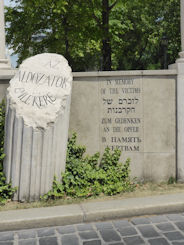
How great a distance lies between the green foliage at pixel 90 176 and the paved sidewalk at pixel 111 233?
90 centimetres

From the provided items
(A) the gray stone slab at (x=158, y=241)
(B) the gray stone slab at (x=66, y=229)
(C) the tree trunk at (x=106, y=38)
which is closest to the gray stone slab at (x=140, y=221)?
(A) the gray stone slab at (x=158, y=241)

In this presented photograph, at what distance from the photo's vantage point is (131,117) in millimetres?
6164

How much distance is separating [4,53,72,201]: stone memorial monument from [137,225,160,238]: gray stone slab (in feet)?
5.52

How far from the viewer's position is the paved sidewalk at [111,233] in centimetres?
387

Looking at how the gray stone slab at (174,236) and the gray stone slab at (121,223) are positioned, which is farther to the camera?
the gray stone slab at (121,223)

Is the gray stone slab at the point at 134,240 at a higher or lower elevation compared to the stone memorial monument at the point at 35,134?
→ lower

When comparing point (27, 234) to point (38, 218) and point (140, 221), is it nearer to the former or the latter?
point (38, 218)

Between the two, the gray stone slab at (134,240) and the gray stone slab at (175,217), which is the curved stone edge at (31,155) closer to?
the gray stone slab at (134,240)

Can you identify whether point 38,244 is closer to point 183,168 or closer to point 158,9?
point 183,168

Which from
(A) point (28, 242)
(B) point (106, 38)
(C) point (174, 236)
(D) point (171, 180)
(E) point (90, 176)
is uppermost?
(B) point (106, 38)

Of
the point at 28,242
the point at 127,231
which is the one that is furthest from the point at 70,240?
the point at 127,231

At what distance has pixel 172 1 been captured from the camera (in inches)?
939

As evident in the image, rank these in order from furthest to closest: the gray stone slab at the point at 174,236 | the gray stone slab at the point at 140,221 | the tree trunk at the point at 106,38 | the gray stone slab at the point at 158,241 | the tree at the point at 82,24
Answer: the tree at the point at 82,24 < the tree trunk at the point at 106,38 < the gray stone slab at the point at 140,221 < the gray stone slab at the point at 174,236 < the gray stone slab at the point at 158,241

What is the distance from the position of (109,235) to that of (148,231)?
0.52m
